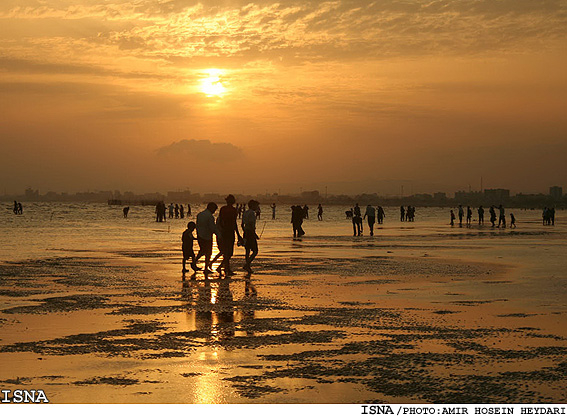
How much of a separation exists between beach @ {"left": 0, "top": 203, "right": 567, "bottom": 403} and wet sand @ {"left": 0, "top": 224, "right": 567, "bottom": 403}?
0.02 metres

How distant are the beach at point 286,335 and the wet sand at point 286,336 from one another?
25mm

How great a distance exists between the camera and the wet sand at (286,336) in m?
7.48

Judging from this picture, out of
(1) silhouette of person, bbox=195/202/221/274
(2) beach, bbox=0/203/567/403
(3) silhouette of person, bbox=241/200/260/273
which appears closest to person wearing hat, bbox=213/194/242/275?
(1) silhouette of person, bbox=195/202/221/274

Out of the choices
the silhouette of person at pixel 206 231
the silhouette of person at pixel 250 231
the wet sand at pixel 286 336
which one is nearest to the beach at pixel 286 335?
the wet sand at pixel 286 336

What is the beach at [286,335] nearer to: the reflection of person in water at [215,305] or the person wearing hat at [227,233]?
the reflection of person in water at [215,305]

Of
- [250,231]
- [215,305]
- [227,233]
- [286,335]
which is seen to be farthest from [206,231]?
[286,335]

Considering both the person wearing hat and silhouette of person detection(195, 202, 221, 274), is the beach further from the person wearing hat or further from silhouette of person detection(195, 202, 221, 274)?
silhouette of person detection(195, 202, 221, 274)

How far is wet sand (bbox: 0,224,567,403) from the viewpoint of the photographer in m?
7.48

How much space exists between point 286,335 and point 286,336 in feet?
0.26

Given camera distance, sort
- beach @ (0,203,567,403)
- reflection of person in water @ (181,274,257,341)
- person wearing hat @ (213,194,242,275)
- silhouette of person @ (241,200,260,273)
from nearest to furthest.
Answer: beach @ (0,203,567,403) < reflection of person in water @ (181,274,257,341) < person wearing hat @ (213,194,242,275) < silhouette of person @ (241,200,260,273)

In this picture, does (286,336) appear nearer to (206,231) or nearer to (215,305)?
(215,305)

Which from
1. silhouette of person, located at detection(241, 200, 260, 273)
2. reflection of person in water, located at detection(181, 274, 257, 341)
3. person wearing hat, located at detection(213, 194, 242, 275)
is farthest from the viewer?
silhouette of person, located at detection(241, 200, 260, 273)
